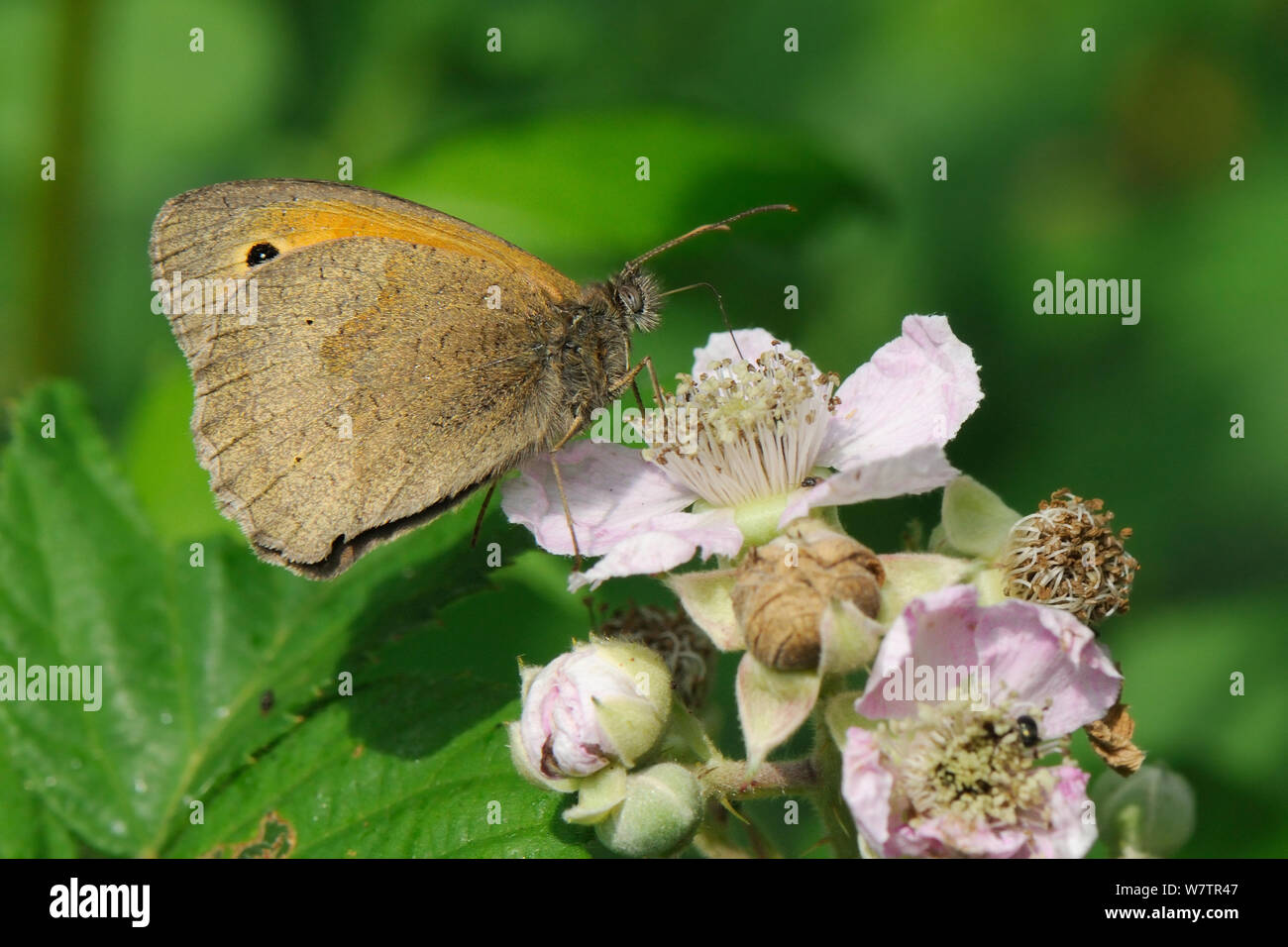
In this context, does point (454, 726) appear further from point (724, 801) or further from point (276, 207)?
point (276, 207)

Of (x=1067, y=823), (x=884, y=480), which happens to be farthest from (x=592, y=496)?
(x=1067, y=823)

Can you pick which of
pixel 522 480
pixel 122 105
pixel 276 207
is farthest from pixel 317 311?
pixel 122 105

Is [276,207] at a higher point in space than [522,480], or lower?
higher

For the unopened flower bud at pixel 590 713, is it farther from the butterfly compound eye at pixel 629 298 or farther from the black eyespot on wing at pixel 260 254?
the black eyespot on wing at pixel 260 254

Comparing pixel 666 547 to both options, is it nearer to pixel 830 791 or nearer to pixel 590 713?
pixel 590 713

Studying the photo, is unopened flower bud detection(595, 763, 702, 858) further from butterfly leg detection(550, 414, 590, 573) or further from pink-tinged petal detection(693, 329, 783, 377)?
pink-tinged petal detection(693, 329, 783, 377)

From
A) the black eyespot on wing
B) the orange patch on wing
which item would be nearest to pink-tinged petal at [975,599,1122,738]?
A: the orange patch on wing

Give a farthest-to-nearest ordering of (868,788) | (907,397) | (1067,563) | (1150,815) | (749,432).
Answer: (907,397) → (749,432) → (1150,815) → (1067,563) → (868,788)
